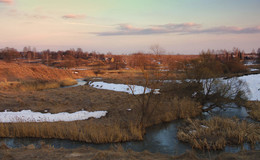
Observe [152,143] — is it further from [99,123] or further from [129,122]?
[99,123]

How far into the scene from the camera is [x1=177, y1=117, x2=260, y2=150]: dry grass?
36.1 ft

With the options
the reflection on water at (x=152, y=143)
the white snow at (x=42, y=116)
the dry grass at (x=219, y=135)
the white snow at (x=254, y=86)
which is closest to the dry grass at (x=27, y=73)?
the white snow at (x=42, y=116)

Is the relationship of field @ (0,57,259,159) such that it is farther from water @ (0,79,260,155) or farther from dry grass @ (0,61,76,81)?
dry grass @ (0,61,76,81)

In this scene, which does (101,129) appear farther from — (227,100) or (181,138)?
(227,100)

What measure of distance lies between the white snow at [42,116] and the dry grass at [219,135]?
270 inches

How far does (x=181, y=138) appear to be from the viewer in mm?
12234

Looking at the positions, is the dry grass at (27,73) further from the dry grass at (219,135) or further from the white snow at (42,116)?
the dry grass at (219,135)

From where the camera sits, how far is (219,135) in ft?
39.7

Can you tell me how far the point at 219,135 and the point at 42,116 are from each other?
12.0 m

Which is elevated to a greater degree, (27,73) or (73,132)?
(27,73)

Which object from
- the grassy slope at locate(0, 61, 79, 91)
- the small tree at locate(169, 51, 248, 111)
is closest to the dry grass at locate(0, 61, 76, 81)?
the grassy slope at locate(0, 61, 79, 91)

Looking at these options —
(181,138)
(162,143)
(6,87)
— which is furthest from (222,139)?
(6,87)

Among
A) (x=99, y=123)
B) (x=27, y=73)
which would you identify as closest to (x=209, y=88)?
(x=99, y=123)

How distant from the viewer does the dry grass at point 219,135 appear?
1102 cm
